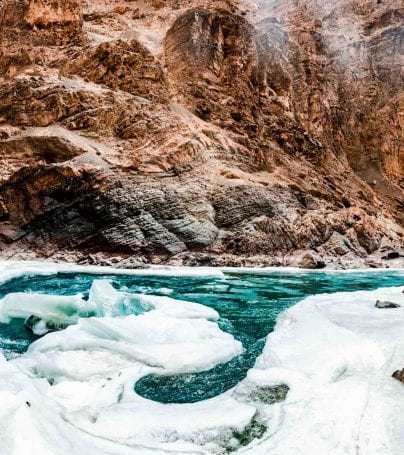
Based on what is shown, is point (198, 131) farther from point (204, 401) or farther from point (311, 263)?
point (204, 401)

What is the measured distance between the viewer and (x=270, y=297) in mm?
18359

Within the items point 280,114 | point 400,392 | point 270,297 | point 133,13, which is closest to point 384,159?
point 280,114

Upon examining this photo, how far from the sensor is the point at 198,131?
4603 centimetres

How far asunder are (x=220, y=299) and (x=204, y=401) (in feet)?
35.6

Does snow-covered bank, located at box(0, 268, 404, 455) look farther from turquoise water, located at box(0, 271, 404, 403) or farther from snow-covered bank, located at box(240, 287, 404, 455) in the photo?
turquoise water, located at box(0, 271, 404, 403)

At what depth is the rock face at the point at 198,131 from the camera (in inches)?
1452

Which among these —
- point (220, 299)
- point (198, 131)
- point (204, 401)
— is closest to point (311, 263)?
point (198, 131)

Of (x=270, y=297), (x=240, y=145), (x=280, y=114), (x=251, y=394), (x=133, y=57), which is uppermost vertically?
(x=133, y=57)

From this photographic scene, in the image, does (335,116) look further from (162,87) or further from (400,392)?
(400,392)

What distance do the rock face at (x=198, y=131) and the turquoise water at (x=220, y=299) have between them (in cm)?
977

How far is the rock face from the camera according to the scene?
3688cm

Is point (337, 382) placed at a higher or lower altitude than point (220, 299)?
higher

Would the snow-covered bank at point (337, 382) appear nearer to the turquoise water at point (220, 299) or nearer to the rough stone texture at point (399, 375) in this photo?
the rough stone texture at point (399, 375)

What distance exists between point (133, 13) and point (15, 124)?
3768 cm
